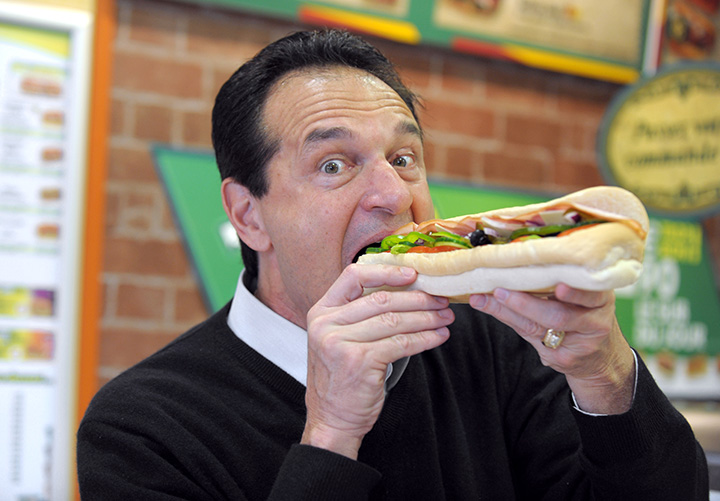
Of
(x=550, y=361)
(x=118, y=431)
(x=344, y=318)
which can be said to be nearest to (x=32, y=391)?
(x=118, y=431)

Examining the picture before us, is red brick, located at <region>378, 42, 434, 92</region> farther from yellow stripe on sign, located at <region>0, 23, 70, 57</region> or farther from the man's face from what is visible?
the man's face

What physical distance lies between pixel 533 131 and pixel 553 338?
254cm

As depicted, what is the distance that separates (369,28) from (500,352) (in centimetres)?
177

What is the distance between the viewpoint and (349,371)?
134cm

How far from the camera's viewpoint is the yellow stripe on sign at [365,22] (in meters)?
3.08

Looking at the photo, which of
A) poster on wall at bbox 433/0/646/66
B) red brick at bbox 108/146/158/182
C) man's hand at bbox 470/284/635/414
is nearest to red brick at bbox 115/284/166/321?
red brick at bbox 108/146/158/182

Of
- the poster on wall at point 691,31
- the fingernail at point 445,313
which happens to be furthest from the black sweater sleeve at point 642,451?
the poster on wall at point 691,31

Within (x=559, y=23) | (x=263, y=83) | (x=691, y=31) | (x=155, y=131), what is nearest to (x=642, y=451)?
(x=263, y=83)

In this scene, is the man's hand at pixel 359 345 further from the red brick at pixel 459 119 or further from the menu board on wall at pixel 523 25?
the red brick at pixel 459 119

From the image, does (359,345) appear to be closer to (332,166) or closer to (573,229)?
(573,229)

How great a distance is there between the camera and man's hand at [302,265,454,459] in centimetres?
135

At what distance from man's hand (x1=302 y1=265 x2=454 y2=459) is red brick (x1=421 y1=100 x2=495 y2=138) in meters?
2.06

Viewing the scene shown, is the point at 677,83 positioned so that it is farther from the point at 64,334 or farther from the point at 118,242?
the point at 64,334

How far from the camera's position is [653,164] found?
3488mm
